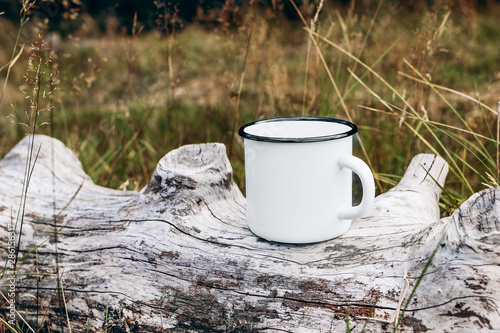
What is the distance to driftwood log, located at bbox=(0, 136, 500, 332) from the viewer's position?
1.20 m

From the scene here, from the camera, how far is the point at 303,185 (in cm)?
137

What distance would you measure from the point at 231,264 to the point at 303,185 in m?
0.31

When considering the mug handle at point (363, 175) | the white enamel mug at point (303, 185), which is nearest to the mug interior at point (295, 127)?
the white enamel mug at point (303, 185)

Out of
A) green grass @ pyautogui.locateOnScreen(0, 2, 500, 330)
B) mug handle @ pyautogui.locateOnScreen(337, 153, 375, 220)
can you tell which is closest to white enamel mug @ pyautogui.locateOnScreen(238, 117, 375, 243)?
mug handle @ pyautogui.locateOnScreen(337, 153, 375, 220)

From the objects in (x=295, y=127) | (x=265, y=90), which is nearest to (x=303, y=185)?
(x=295, y=127)

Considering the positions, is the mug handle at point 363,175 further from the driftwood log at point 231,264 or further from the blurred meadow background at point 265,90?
the blurred meadow background at point 265,90

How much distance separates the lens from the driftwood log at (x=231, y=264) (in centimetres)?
120

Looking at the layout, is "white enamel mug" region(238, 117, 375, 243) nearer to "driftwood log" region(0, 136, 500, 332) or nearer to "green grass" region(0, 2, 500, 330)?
"driftwood log" region(0, 136, 500, 332)

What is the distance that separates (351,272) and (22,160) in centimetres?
148

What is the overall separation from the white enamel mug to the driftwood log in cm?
7

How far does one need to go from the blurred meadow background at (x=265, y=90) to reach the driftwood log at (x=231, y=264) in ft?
1.03

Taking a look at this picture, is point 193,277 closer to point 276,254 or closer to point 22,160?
point 276,254

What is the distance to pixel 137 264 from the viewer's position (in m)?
1.50

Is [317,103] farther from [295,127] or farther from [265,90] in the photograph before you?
[295,127]
